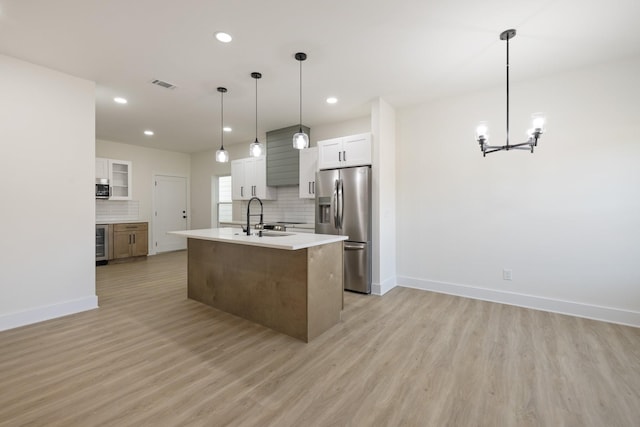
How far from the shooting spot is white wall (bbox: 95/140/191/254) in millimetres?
6551

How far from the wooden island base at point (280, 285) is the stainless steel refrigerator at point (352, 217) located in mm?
1087

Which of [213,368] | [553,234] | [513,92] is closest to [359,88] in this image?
[513,92]

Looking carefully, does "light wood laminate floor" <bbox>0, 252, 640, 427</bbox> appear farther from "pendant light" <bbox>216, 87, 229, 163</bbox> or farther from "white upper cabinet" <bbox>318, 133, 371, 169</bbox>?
"white upper cabinet" <bbox>318, 133, 371, 169</bbox>

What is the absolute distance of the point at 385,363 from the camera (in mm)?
2203

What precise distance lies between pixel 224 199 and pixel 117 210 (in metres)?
2.43

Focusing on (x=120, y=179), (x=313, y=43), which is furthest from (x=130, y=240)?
(x=313, y=43)

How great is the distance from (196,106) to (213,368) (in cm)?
375

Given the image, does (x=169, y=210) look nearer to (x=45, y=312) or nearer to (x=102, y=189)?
(x=102, y=189)

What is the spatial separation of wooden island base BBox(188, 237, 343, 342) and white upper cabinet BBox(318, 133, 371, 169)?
1.67m

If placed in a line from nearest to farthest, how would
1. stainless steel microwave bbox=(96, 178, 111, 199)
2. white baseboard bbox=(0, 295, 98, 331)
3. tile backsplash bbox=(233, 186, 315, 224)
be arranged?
white baseboard bbox=(0, 295, 98, 331) < tile backsplash bbox=(233, 186, 315, 224) < stainless steel microwave bbox=(96, 178, 111, 199)

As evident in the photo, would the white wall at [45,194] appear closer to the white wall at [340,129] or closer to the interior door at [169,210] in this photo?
the white wall at [340,129]

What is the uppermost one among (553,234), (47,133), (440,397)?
(47,133)

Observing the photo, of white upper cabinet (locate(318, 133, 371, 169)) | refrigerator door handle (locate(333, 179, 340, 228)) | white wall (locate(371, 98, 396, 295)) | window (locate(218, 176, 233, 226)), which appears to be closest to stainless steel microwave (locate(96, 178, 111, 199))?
window (locate(218, 176, 233, 226))

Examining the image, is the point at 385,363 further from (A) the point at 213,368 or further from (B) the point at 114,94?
(B) the point at 114,94
